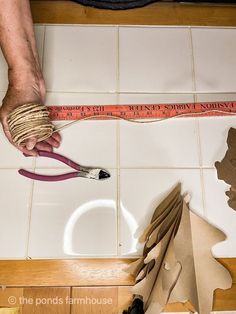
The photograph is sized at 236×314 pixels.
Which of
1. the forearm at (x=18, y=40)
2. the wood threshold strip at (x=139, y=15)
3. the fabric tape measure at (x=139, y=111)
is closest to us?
the forearm at (x=18, y=40)

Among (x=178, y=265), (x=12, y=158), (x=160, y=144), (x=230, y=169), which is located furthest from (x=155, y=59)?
(x=178, y=265)

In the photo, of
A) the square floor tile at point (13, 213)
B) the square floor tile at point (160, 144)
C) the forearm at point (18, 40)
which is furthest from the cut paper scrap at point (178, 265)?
the forearm at point (18, 40)

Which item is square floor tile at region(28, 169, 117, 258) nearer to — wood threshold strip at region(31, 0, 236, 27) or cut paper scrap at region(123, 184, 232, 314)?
cut paper scrap at region(123, 184, 232, 314)

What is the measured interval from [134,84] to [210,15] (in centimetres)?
39

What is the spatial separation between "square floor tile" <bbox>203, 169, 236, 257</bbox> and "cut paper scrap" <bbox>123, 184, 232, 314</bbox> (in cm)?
3

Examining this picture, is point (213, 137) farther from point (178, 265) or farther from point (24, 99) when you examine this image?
point (24, 99)

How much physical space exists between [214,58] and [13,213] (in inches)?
30.6

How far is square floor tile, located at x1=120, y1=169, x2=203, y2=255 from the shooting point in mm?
914

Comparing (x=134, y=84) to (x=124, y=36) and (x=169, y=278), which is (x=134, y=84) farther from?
(x=169, y=278)

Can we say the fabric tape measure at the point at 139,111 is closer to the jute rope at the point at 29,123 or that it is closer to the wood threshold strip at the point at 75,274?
the jute rope at the point at 29,123

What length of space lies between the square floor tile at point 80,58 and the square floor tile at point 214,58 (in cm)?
27

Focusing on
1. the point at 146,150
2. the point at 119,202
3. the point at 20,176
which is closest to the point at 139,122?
the point at 146,150

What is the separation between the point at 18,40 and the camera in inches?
37.8

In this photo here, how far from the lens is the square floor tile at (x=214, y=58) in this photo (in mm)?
1104
